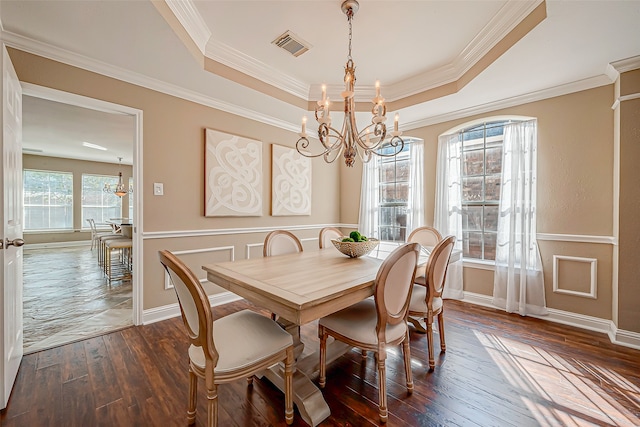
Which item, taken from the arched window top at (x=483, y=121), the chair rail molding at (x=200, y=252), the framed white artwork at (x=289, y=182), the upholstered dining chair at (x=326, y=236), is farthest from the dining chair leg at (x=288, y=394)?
the arched window top at (x=483, y=121)

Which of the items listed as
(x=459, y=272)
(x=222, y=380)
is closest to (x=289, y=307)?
(x=222, y=380)

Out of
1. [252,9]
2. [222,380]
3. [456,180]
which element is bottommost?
[222,380]

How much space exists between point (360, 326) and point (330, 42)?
8.06 ft

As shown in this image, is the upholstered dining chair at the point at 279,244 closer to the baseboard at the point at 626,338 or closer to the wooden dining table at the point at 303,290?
the wooden dining table at the point at 303,290

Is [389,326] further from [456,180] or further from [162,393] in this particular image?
[456,180]

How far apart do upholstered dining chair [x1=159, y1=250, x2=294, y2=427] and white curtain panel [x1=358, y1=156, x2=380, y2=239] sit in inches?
123

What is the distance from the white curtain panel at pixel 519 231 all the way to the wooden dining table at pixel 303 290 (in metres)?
1.70

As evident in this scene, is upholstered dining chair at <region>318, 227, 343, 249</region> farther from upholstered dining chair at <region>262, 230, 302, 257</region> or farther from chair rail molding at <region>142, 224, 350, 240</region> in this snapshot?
chair rail molding at <region>142, 224, 350, 240</region>

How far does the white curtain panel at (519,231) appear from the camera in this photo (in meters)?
2.89

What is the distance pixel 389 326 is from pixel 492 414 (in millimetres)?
754

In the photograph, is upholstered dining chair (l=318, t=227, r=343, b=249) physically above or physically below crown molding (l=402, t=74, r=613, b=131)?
below

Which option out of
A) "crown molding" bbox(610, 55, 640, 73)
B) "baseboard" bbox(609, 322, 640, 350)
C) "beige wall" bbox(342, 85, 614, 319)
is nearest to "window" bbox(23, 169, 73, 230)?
"beige wall" bbox(342, 85, 614, 319)

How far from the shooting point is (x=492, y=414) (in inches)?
58.7

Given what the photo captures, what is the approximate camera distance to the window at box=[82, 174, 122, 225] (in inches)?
303
